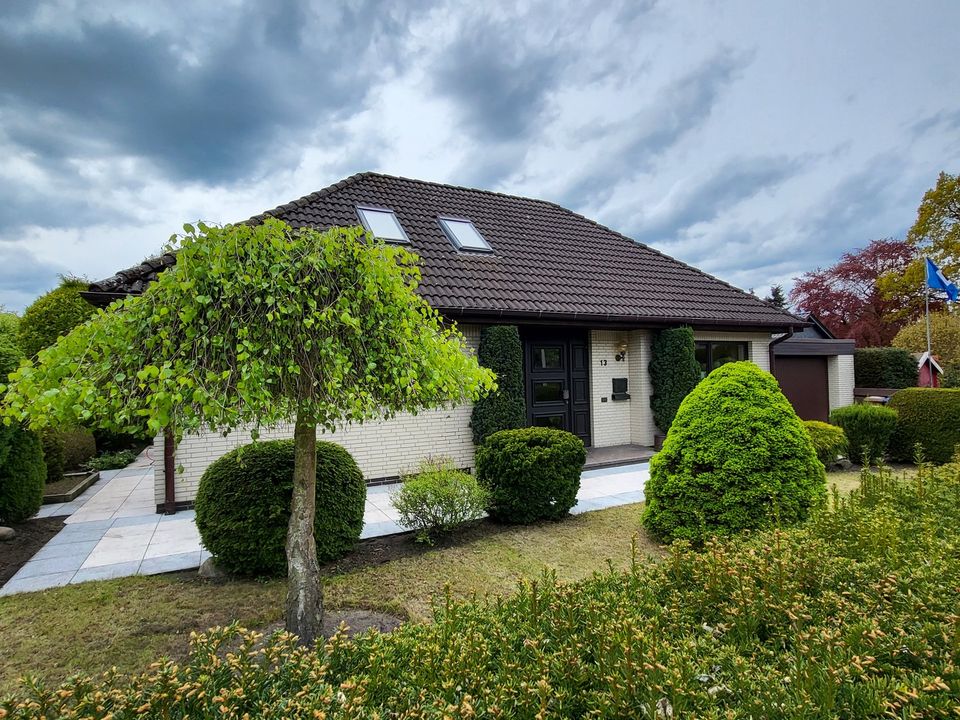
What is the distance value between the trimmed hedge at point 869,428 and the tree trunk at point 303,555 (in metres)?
9.40

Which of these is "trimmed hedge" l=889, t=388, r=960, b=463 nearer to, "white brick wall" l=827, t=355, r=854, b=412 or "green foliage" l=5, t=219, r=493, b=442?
"white brick wall" l=827, t=355, r=854, b=412

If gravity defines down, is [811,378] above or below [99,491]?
above

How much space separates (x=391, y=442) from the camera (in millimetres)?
7859

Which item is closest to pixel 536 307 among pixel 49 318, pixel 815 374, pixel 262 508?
pixel 262 508

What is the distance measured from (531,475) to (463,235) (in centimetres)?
630

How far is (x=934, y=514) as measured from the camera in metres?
3.82

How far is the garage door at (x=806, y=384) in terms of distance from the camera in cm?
1323

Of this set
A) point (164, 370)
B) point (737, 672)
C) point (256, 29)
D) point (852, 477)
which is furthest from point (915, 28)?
point (164, 370)

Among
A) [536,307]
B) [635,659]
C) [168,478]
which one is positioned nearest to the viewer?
[635,659]

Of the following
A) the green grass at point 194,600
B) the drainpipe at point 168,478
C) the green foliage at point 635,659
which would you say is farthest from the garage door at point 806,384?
the drainpipe at point 168,478

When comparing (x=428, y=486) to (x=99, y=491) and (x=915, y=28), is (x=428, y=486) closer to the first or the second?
(x=99, y=491)

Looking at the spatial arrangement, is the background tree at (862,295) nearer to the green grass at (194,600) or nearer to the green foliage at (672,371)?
the green foliage at (672,371)

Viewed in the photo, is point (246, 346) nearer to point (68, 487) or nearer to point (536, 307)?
point (536, 307)

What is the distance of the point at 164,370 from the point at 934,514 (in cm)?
547
